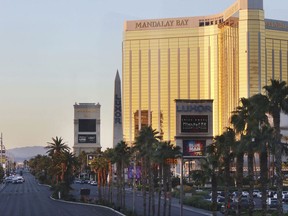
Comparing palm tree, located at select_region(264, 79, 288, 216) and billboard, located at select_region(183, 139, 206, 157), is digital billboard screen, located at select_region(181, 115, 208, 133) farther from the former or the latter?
palm tree, located at select_region(264, 79, 288, 216)

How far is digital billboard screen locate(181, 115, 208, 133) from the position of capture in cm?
12662

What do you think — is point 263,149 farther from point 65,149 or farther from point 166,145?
point 65,149

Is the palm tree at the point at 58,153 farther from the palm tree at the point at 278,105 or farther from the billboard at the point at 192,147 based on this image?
the palm tree at the point at 278,105

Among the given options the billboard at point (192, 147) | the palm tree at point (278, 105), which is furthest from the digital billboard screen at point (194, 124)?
the palm tree at point (278, 105)

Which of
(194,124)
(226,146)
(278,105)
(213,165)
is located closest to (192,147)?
(194,124)

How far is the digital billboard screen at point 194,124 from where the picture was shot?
415ft

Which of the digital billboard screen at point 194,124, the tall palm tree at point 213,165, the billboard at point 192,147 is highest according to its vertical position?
the digital billboard screen at point 194,124

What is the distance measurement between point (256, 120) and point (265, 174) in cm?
507

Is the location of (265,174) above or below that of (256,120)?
below

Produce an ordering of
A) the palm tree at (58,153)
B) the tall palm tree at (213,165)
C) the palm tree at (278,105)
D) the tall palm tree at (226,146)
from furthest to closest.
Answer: the palm tree at (58,153) → the tall palm tree at (213,165) → the tall palm tree at (226,146) → the palm tree at (278,105)

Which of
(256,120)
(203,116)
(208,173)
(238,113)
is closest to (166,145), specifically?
(208,173)

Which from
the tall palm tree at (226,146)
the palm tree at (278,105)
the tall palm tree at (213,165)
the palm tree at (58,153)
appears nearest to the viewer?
the palm tree at (278,105)

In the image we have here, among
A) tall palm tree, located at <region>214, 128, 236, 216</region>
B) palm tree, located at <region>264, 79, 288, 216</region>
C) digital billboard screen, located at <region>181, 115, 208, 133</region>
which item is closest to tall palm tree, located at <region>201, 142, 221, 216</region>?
tall palm tree, located at <region>214, 128, 236, 216</region>

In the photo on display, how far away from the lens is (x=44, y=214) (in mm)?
80750
